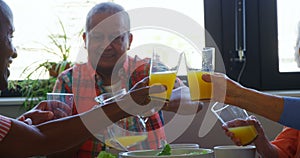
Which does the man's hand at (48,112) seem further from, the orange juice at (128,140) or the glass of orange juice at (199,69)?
the glass of orange juice at (199,69)

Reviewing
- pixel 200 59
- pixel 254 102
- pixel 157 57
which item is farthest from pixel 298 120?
pixel 157 57

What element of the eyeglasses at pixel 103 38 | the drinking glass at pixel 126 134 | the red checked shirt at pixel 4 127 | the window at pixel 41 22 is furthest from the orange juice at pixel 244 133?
the window at pixel 41 22

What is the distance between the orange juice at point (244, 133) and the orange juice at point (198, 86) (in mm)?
127

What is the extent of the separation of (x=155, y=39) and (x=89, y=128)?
154cm

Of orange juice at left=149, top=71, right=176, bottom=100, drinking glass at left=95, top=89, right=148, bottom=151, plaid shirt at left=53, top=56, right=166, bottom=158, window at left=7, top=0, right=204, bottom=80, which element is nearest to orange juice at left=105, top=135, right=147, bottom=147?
drinking glass at left=95, top=89, right=148, bottom=151

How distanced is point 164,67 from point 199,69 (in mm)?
123

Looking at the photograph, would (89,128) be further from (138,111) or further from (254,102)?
(254,102)

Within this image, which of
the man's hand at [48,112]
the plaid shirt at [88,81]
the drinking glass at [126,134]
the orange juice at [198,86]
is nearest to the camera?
the drinking glass at [126,134]

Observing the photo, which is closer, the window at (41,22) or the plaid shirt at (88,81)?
the plaid shirt at (88,81)

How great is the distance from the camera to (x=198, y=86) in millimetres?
1333

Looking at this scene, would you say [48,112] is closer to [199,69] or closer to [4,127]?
[4,127]

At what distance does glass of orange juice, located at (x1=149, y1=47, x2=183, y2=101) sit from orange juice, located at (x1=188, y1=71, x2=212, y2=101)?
2.7 inches

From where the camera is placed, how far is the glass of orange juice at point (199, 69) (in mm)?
1278

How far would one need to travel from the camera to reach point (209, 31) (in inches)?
113
